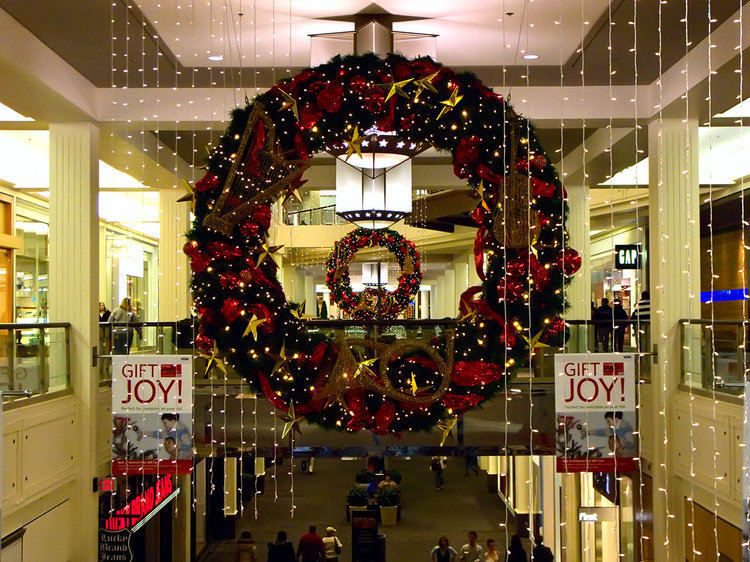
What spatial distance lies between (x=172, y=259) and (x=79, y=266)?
4.52 metres

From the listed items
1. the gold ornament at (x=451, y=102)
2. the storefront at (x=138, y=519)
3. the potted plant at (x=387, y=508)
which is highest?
the gold ornament at (x=451, y=102)

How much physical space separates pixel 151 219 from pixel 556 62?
12.1 metres

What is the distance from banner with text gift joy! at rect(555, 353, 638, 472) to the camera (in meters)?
7.68

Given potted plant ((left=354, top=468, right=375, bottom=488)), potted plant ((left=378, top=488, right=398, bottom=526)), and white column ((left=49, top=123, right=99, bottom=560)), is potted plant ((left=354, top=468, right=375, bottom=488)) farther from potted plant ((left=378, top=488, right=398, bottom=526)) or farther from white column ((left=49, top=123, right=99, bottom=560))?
white column ((left=49, top=123, right=99, bottom=560))

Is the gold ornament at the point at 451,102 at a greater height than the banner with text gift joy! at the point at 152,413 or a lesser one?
greater

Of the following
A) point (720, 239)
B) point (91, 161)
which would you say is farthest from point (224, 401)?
point (720, 239)

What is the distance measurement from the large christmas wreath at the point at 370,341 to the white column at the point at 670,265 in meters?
2.89

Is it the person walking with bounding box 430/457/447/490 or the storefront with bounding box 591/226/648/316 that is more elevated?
the storefront with bounding box 591/226/648/316

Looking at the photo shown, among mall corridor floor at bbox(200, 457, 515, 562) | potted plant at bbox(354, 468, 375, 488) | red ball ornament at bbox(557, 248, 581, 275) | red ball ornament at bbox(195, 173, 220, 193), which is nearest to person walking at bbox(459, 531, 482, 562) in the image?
mall corridor floor at bbox(200, 457, 515, 562)

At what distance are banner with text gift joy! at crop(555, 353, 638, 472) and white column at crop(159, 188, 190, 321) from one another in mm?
7307

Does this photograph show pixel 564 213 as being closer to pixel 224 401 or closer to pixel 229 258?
pixel 229 258

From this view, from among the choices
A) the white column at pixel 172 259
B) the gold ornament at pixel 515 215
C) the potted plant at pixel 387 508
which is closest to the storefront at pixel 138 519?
the white column at pixel 172 259

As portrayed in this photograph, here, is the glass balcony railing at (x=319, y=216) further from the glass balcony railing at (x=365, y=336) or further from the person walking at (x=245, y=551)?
the glass balcony railing at (x=365, y=336)

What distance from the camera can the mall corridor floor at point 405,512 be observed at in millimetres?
15352
